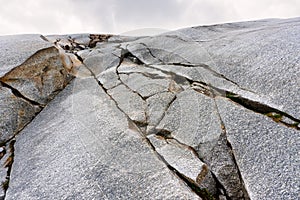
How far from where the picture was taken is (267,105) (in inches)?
173

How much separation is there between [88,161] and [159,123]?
65.2 inches

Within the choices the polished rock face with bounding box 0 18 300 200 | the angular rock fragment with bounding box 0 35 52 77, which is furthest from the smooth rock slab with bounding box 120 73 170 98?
the angular rock fragment with bounding box 0 35 52 77

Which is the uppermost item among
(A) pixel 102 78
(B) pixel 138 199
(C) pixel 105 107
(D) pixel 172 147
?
(A) pixel 102 78

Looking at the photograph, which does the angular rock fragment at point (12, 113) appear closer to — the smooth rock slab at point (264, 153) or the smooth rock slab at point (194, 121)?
the smooth rock slab at point (194, 121)

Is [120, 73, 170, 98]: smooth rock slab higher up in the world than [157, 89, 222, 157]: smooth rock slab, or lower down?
higher up

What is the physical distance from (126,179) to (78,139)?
1606mm

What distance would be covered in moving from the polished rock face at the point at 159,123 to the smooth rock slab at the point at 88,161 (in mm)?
20

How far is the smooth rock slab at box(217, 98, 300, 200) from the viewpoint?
10.8 ft

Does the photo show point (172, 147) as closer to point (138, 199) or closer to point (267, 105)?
point (138, 199)

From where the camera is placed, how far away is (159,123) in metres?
5.02

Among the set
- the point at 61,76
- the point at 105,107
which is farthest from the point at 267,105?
the point at 61,76

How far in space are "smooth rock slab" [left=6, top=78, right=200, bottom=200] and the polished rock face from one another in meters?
0.02

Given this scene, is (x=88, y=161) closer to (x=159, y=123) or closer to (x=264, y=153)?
(x=159, y=123)

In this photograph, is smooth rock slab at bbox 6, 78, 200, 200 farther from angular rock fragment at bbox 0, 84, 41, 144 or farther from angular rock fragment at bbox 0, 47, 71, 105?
angular rock fragment at bbox 0, 47, 71, 105
